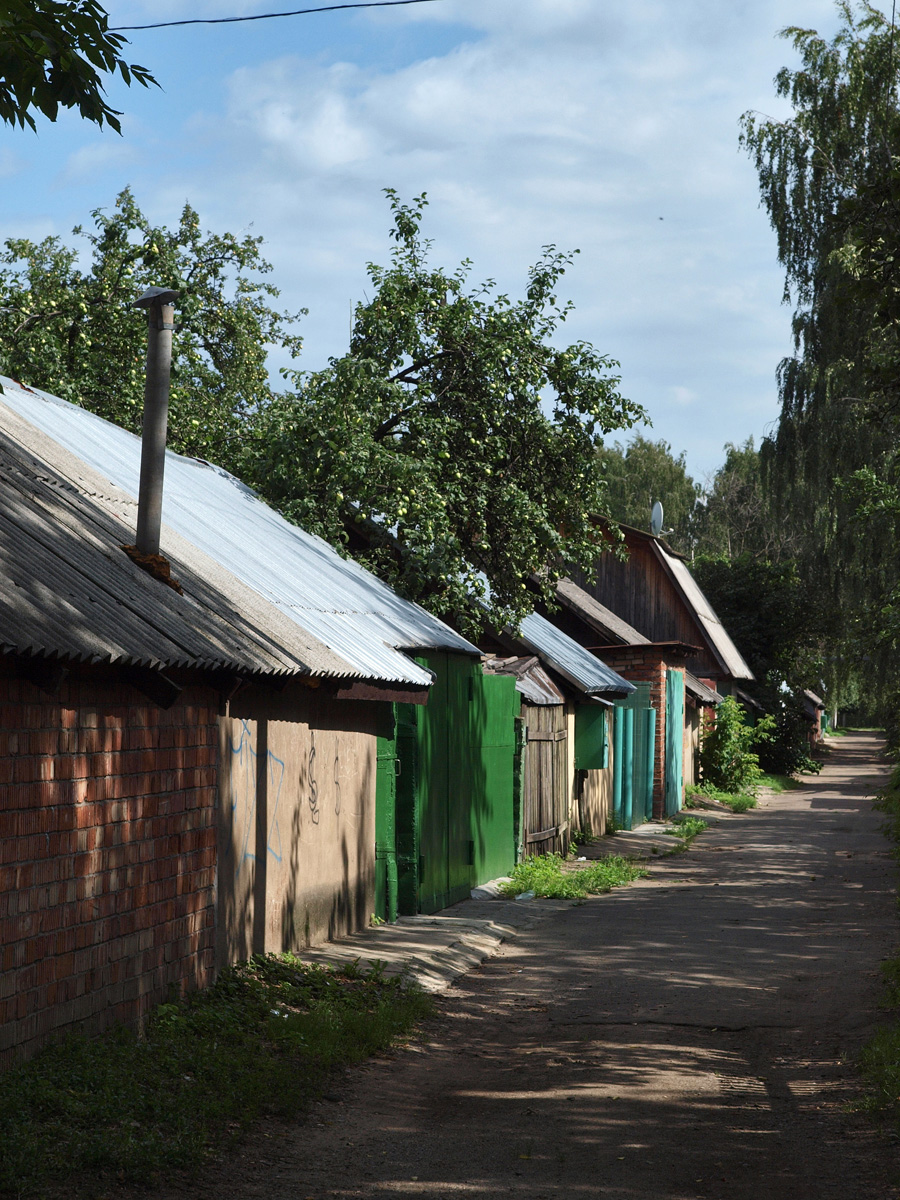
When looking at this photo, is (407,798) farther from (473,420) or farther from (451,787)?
(473,420)

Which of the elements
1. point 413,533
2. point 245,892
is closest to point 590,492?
point 413,533

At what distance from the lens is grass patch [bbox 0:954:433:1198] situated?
5000 millimetres

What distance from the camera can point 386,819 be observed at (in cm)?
1162

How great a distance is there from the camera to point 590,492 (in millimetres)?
18047

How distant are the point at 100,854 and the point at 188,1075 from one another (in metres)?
1.24

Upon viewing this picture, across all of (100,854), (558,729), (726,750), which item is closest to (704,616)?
(726,750)

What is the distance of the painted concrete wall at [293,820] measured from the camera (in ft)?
28.5

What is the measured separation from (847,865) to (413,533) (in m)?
7.65

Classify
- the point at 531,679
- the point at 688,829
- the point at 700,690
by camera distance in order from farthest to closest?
the point at 700,690
the point at 688,829
the point at 531,679

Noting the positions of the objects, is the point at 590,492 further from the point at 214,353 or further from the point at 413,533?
the point at 214,353

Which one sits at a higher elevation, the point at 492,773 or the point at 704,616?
the point at 704,616

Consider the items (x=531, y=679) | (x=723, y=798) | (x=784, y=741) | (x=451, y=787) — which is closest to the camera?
(x=451, y=787)

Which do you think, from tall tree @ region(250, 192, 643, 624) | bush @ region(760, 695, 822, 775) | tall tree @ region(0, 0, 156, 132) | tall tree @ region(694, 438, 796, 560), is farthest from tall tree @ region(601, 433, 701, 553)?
tall tree @ region(0, 0, 156, 132)

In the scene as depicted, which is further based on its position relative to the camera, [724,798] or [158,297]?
[724,798]
